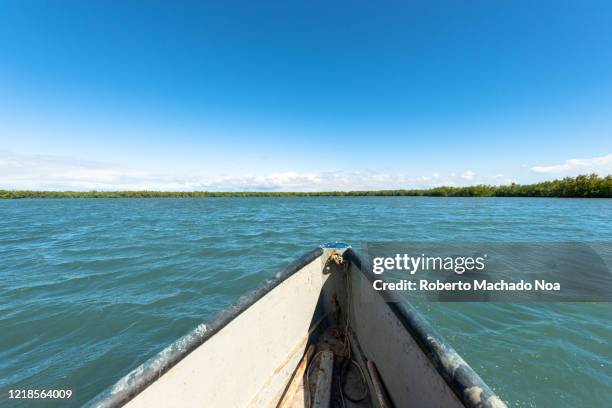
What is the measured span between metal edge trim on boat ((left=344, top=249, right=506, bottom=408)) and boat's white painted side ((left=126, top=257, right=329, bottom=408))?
126 cm

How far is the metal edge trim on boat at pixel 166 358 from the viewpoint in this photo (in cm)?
124

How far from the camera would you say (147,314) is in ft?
17.2

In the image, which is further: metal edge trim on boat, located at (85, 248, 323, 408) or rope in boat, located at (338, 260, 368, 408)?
rope in boat, located at (338, 260, 368, 408)

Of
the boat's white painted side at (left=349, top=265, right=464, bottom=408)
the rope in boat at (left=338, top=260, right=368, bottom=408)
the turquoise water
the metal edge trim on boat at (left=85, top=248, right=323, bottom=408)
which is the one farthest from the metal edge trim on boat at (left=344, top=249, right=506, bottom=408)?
the turquoise water

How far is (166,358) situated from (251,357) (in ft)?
3.33

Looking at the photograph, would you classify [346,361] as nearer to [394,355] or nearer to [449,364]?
[394,355]

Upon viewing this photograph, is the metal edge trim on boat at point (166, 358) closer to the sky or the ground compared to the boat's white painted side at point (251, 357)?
closer to the sky

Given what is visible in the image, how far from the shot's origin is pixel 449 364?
1397mm

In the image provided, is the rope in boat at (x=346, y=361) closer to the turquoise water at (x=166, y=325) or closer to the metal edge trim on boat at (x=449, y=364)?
the metal edge trim on boat at (x=449, y=364)

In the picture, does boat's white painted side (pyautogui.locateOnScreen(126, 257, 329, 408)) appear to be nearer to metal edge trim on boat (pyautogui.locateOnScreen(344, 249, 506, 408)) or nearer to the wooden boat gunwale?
the wooden boat gunwale

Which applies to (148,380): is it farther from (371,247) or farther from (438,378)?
(371,247)

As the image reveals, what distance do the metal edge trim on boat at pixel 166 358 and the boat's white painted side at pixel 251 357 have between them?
76mm

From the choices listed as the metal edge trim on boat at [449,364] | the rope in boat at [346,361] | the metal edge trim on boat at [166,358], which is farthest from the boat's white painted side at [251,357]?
the metal edge trim on boat at [449,364]

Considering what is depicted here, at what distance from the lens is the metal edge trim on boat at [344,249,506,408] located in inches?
46.5
